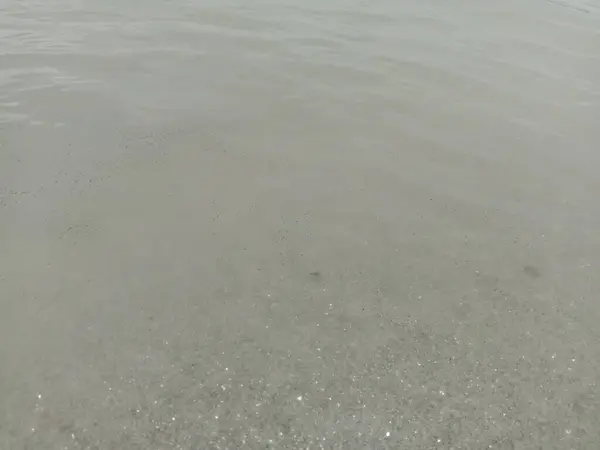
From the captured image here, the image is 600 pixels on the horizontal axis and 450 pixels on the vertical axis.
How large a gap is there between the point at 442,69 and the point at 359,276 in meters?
5.69

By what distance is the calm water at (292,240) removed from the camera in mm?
4570

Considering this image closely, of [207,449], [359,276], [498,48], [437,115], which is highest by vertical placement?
[498,48]

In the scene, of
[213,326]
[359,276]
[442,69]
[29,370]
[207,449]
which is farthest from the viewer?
[442,69]

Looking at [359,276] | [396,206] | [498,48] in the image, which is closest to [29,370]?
[359,276]

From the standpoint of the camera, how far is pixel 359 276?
5805mm

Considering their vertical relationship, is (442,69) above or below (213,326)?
above

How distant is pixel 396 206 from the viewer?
6801mm

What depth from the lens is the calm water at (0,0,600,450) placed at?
4.57 m

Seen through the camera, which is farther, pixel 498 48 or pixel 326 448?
pixel 498 48

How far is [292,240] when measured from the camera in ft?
20.3

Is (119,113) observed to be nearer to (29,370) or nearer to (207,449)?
(29,370)

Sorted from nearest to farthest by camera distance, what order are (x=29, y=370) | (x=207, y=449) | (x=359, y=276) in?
(x=207, y=449), (x=29, y=370), (x=359, y=276)

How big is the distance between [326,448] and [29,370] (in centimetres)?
265

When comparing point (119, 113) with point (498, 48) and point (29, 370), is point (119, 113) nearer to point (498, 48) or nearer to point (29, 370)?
point (29, 370)
